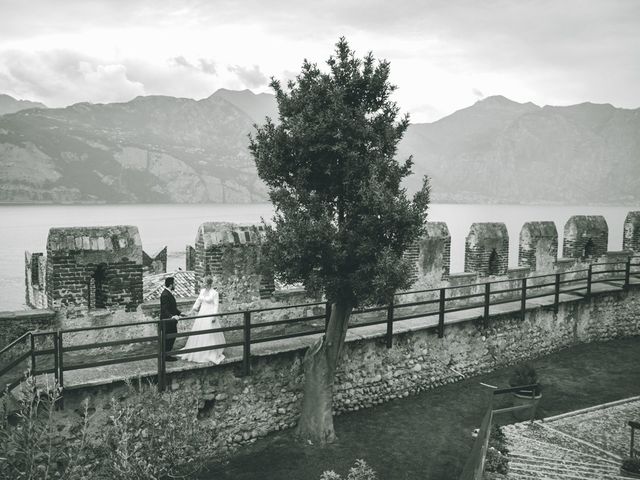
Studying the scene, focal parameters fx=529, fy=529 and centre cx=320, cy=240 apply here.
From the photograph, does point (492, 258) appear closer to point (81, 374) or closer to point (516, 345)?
point (516, 345)

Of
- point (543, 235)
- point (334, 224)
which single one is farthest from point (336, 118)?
point (543, 235)

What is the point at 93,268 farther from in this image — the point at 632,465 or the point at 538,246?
the point at 538,246

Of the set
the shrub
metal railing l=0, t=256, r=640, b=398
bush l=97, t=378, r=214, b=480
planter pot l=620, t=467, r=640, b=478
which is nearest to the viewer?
bush l=97, t=378, r=214, b=480

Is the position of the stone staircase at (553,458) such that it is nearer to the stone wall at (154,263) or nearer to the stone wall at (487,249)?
the stone wall at (487,249)

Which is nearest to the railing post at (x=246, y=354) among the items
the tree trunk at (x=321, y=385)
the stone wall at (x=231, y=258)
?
the tree trunk at (x=321, y=385)

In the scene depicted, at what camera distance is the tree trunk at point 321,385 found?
31.1 ft

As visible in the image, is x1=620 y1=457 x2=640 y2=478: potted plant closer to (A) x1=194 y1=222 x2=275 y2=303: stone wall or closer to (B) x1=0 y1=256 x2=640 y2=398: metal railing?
(B) x1=0 y1=256 x2=640 y2=398: metal railing

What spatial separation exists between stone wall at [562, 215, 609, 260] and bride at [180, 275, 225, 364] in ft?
42.9

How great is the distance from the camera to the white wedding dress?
30.3 ft

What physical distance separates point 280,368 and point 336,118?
4662 mm

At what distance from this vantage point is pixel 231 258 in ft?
36.4

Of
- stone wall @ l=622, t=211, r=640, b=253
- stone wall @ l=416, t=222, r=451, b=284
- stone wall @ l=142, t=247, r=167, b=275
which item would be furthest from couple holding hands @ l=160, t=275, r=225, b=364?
stone wall @ l=622, t=211, r=640, b=253

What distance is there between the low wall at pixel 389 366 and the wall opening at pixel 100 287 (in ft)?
7.63

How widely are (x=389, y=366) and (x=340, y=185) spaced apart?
14.8 feet
